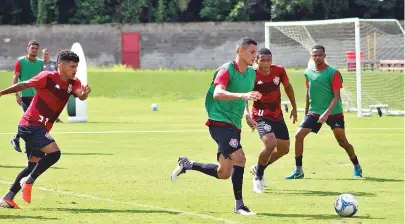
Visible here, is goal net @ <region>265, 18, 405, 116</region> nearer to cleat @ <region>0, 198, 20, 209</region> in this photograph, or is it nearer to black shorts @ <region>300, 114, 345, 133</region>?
black shorts @ <region>300, 114, 345, 133</region>

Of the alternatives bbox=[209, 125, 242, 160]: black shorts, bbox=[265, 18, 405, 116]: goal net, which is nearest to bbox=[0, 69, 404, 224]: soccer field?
bbox=[209, 125, 242, 160]: black shorts

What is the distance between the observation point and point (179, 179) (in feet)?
52.5

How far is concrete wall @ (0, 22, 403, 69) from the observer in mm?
59656

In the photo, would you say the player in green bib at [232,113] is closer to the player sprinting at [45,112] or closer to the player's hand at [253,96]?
the player's hand at [253,96]

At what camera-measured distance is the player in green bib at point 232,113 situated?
12.2 meters

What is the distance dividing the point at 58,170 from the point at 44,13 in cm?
4499

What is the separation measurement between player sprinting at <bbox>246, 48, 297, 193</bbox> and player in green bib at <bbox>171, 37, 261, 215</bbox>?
2.02 m

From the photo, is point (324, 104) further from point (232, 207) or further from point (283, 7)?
point (283, 7)

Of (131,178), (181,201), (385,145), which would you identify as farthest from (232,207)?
(385,145)

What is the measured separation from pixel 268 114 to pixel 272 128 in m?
0.21

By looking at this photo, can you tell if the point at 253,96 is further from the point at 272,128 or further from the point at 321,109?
the point at 321,109

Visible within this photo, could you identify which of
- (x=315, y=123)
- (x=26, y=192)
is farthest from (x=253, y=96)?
(x=315, y=123)

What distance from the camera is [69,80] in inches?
500

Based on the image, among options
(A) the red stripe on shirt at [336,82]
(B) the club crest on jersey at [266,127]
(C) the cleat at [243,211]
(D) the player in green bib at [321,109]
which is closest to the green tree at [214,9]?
(D) the player in green bib at [321,109]
